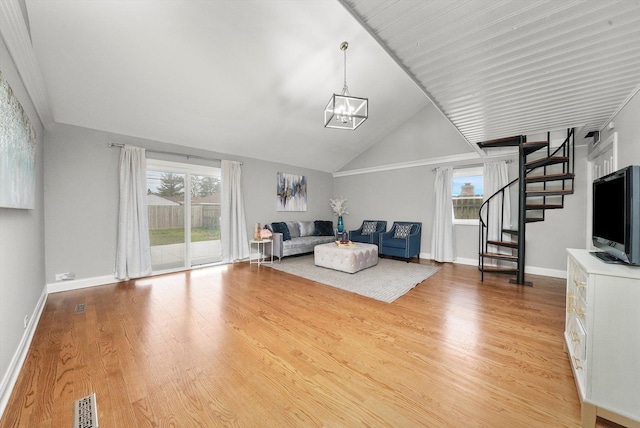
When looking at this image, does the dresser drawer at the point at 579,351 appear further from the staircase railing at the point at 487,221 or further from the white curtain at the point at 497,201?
the white curtain at the point at 497,201

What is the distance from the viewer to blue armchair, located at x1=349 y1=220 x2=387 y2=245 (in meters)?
6.19

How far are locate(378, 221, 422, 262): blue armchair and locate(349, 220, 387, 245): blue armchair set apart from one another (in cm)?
24

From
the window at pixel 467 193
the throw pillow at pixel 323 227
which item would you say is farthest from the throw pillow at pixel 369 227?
the window at pixel 467 193

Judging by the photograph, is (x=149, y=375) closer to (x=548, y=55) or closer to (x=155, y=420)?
(x=155, y=420)

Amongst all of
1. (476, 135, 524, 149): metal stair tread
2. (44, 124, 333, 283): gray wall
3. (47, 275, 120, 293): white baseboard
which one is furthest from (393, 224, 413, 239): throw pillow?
(47, 275, 120, 293): white baseboard

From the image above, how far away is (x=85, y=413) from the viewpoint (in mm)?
1393

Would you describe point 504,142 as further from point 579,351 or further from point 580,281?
point 579,351

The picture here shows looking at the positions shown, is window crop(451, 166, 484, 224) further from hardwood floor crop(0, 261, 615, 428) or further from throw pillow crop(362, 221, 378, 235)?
hardwood floor crop(0, 261, 615, 428)

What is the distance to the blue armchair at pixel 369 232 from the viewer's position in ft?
20.3

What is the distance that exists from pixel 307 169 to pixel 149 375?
6.12 metres

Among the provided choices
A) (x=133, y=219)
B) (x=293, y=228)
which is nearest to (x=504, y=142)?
(x=293, y=228)

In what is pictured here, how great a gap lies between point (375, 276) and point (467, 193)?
125 inches

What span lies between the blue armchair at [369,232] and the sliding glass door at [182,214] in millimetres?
3507

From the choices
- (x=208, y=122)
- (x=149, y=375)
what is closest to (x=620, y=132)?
(x=149, y=375)
